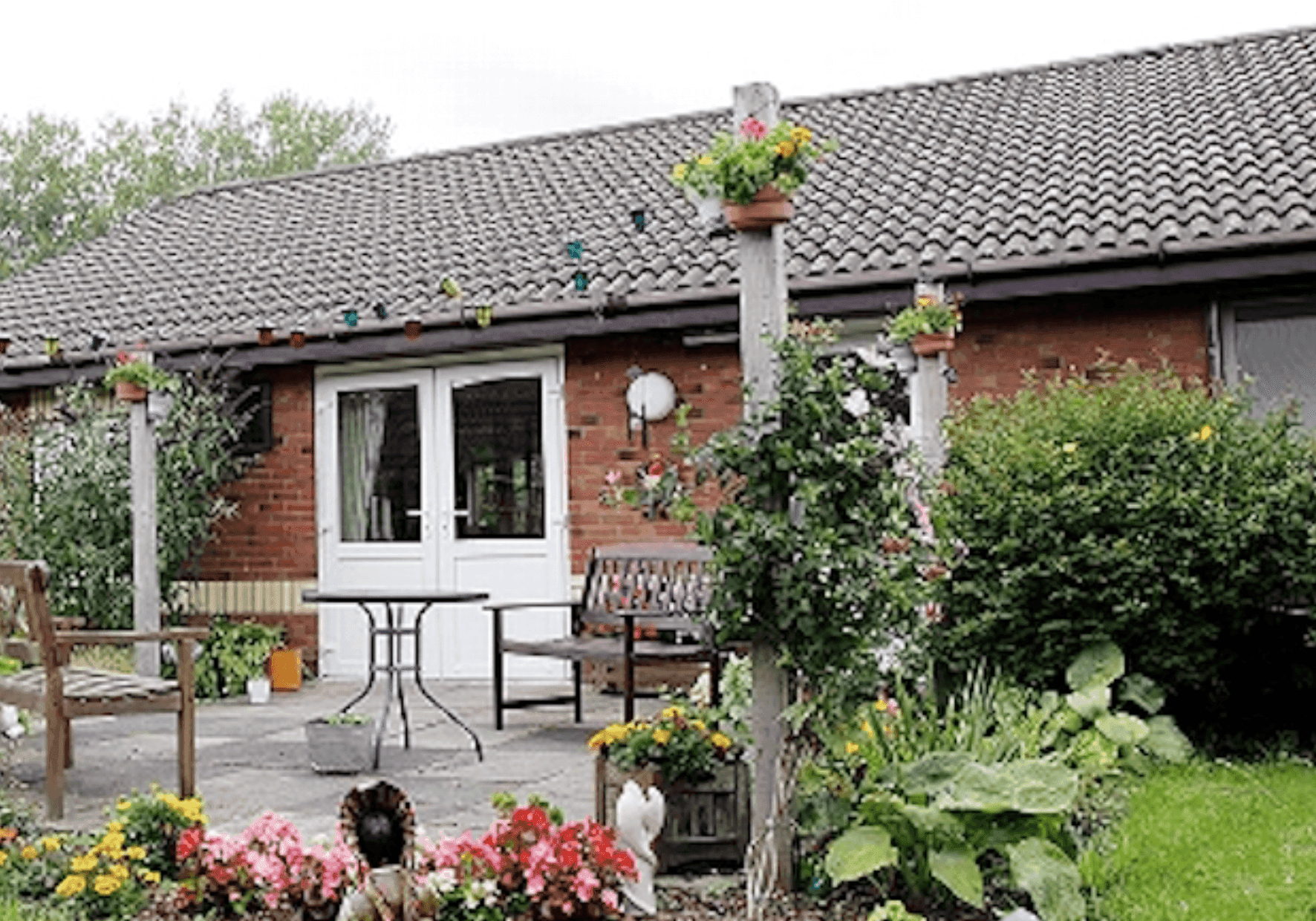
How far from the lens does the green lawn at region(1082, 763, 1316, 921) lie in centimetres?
404

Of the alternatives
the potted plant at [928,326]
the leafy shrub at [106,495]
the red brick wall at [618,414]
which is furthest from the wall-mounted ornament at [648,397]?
the leafy shrub at [106,495]

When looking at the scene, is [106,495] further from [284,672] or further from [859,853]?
[859,853]

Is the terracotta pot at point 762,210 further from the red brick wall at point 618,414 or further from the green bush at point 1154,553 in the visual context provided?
the red brick wall at point 618,414

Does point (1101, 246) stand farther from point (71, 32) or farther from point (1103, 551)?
point (71, 32)

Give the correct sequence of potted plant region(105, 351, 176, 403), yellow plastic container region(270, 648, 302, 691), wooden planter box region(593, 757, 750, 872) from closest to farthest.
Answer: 1. wooden planter box region(593, 757, 750, 872)
2. potted plant region(105, 351, 176, 403)
3. yellow plastic container region(270, 648, 302, 691)

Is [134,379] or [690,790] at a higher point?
[134,379]

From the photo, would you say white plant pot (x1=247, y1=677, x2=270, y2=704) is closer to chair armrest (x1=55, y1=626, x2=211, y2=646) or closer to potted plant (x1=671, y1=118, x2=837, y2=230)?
chair armrest (x1=55, y1=626, x2=211, y2=646)

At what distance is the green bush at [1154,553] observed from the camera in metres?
6.37

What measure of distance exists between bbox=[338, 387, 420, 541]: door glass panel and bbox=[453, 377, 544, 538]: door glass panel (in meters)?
0.38

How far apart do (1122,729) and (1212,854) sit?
Result: 4.58ft

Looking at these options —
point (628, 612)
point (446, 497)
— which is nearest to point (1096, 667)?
point (628, 612)

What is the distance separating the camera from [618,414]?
10.3 meters

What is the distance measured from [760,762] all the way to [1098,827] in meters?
1.37

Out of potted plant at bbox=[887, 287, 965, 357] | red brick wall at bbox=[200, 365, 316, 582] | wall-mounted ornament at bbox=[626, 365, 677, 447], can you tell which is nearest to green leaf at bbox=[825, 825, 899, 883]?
potted plant at bbox=[887, 287, 965, 357]
